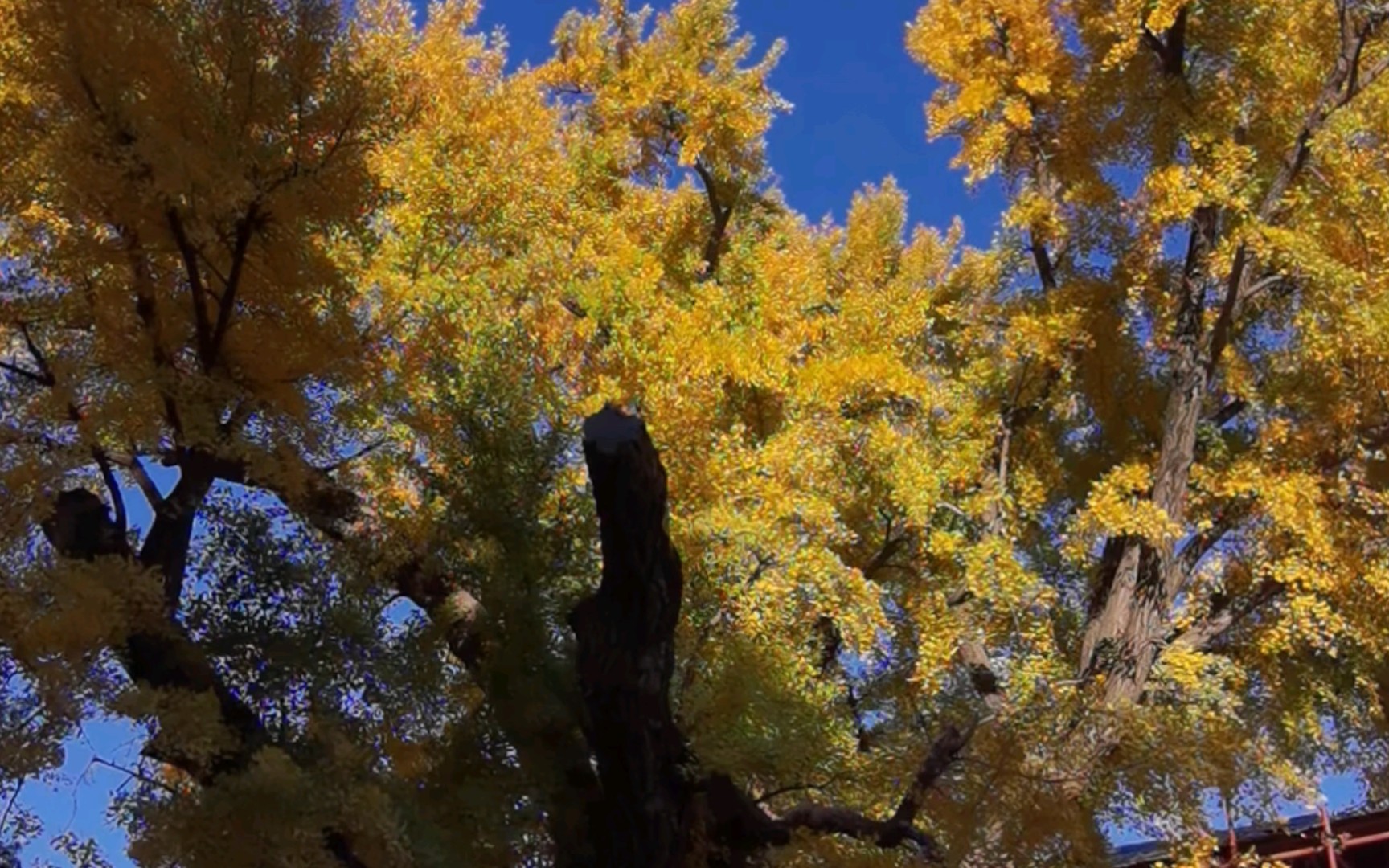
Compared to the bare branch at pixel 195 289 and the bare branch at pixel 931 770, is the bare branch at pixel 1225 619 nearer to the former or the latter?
the bare branch at pixel 931 770

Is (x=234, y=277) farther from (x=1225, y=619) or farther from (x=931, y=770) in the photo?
(x=1225, y=619)

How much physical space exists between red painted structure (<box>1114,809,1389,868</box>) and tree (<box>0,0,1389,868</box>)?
0.39 meters

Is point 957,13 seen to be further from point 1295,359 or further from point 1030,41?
point 1295,359

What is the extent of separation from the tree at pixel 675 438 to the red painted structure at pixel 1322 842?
1.27 ft

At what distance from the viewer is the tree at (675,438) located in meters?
4.94

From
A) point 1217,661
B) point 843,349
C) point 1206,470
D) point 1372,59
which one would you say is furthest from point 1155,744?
point 1372,59

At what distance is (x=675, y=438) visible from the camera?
8062 millimetres

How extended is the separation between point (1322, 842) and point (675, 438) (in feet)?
15.6

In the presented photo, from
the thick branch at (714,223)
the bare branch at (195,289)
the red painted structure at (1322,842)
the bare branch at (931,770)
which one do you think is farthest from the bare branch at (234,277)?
the red painted structure at (1322,842)

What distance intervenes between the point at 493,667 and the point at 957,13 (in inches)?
227

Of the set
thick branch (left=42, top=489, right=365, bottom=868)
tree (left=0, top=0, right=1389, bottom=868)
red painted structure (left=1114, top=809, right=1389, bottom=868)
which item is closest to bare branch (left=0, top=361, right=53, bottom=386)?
tree (left=0, top=0, right=1389, bottom=868)

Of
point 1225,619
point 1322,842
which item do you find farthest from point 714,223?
point 1322,842

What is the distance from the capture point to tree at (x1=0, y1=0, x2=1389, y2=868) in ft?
16.2

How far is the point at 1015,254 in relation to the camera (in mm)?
9180
